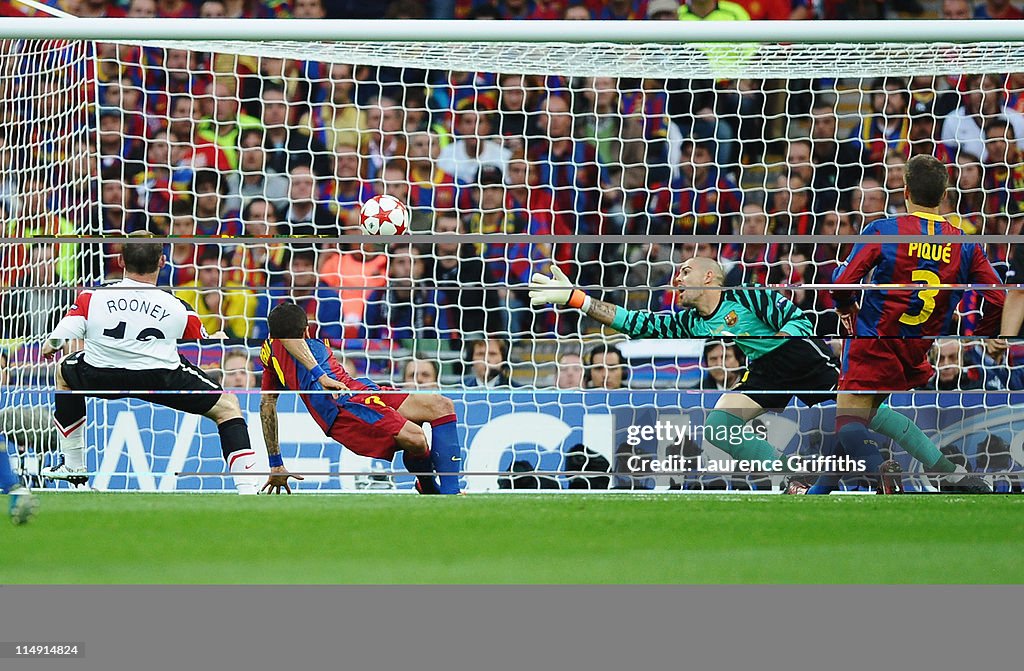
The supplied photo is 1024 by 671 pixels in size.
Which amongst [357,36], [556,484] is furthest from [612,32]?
[556,484]

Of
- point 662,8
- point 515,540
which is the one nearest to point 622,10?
point 662,8

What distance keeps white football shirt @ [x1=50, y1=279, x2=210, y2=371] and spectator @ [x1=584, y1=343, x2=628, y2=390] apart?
1.76m

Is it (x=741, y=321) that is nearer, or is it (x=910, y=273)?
(x=910, y=273)

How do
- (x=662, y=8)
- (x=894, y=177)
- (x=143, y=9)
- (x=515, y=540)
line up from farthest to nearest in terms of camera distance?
1. (x=662, y=8)
2. (x=143, y=9)
3. (x=894, y=177)
4. (x=515, y=540)

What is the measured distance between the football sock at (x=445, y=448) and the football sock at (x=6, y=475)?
56.3 inches

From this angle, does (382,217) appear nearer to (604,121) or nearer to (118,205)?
(604,121)

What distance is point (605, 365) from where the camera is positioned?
17.1 feet

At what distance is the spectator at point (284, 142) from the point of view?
16.6ft

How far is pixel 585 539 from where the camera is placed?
349 centimetres

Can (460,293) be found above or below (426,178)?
below

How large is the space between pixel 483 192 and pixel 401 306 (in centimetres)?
71

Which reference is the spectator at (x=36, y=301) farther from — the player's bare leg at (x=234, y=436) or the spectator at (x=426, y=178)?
the spectator at (x=426, y=178)

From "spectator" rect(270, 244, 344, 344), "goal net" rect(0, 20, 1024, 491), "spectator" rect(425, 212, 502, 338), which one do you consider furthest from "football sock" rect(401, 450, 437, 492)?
"spectator" rect(425, 212, 502, 338)

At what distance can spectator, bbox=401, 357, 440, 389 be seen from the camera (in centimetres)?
480
